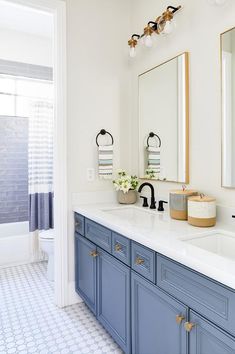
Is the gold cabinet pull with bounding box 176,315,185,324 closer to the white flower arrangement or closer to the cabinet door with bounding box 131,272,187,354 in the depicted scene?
the cabinet door with bounding box 131,272,187,354

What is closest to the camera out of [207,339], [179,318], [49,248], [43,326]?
[207,339]

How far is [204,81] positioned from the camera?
1779 millimetres

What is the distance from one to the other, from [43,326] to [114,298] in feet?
2.35

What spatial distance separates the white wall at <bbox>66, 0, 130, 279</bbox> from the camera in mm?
2346

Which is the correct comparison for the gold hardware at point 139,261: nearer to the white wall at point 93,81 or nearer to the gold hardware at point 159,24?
the white wall at point 93,81

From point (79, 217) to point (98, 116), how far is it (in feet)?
3.04

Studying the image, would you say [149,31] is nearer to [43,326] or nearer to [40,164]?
[40,164]

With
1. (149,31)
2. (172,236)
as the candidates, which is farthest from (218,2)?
(172,236)

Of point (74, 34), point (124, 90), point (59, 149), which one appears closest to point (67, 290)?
point (59, 149)

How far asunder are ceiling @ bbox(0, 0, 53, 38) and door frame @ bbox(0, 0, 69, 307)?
31.9 inches

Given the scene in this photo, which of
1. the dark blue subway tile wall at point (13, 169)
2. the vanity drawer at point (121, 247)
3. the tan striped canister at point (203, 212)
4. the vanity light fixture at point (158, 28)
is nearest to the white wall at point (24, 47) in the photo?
the dark blue subway tile wall at point (13, 169)

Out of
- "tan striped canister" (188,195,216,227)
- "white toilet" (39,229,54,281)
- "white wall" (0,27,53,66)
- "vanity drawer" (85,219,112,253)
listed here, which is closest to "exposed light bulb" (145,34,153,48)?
"tan striped canister" (188,195,216,227)

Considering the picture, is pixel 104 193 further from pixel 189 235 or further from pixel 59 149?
pixel 189 235

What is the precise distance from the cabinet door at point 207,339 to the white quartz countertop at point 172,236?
20 centimetres
